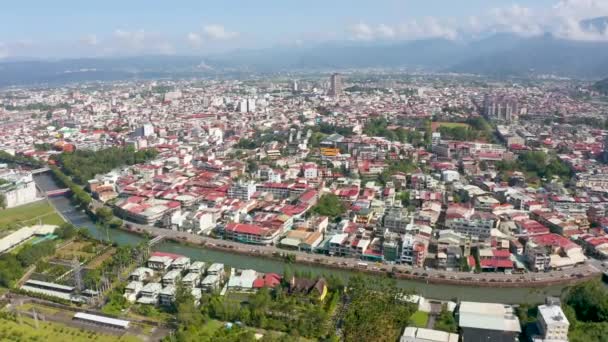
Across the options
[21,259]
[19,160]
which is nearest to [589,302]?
[21,259]

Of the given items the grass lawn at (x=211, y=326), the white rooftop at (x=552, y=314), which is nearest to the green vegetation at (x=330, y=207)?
the grass lawn at (x=211, y=326)

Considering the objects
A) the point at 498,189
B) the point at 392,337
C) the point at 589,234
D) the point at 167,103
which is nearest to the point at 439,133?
the point at 498,189

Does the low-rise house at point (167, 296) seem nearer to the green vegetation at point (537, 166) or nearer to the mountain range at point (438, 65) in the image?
the green vegetation at point (537, 166)

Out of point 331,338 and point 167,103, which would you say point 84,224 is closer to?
point 331,338

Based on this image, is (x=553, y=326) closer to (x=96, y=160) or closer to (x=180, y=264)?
Result: (x=180, y=264)

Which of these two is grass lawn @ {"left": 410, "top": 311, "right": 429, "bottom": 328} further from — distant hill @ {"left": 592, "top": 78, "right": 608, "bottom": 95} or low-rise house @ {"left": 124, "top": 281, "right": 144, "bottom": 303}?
distant hill @ {"left": 592, "top": 78, "right": 608, "bottom": 95}

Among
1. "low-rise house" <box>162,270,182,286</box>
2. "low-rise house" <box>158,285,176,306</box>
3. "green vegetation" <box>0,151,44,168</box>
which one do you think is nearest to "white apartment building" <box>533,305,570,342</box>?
"low-rise house" <box>158,285,176,306</box>
